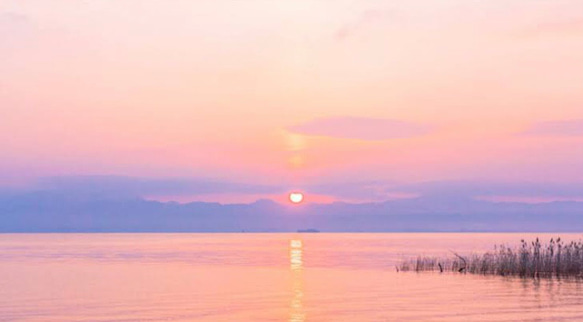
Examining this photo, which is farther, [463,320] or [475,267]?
[475,267]

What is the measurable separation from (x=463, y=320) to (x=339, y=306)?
8.22 meters

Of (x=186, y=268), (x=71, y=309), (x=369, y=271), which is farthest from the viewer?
(x=186, y=268)

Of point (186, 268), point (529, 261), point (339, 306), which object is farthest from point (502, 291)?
point (186, 268)

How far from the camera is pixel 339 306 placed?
135 feet

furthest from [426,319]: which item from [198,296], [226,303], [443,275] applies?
[443,275]

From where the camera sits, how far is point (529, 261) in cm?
5141

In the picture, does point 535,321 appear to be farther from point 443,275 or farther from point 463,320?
point 443,275

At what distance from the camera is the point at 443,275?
59156 mm

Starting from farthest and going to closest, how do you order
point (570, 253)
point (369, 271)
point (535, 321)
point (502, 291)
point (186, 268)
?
1. point (186, 268)
2. point (369, 271)
3. point (570, 253)
4. point (502, 291)
5. point (535, 321)

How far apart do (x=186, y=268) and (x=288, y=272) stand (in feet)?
33.2

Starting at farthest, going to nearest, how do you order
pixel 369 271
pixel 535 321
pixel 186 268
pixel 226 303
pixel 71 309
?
pixel 186 268
pixel 369 271
pixel 226 303
pixel 71 309
pixel 535 321

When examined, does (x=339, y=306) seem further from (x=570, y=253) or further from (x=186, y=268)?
(x=186, y=268)

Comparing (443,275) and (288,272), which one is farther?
(288,272)

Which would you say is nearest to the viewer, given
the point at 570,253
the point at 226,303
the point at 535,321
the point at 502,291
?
the point at 535,321
